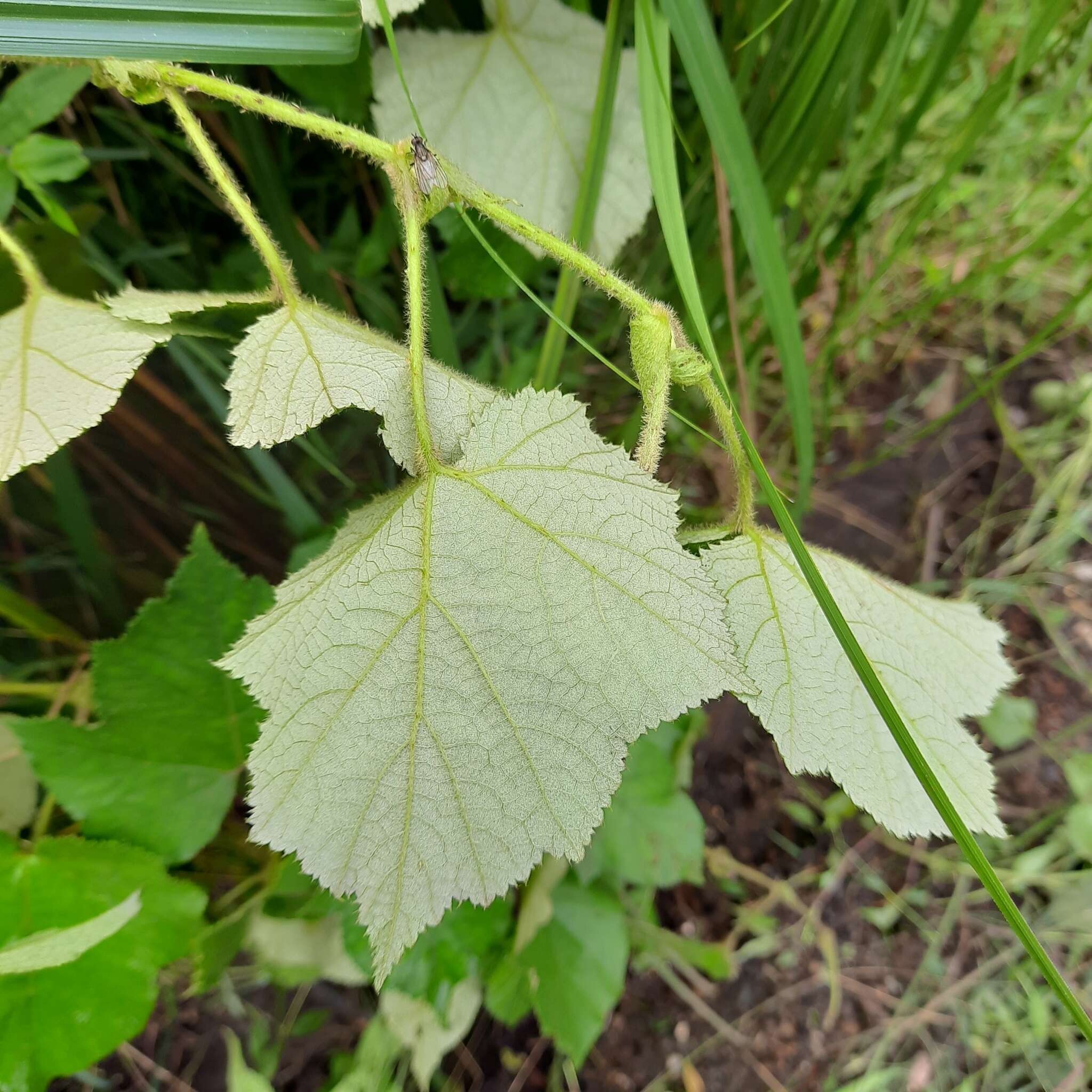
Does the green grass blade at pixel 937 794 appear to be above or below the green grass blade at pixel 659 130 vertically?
below

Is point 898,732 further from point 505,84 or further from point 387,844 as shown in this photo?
point 505,84

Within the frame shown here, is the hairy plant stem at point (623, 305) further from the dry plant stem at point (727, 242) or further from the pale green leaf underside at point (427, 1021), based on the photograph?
the pale green leaf underside at point (427, 1021)

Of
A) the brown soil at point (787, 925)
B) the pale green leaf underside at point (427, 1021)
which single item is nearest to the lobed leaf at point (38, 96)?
the pale green leaf underside at point (427, 1021)

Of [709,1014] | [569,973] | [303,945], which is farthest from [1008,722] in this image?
[303,945]

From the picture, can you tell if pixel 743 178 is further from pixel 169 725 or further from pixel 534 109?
pixel 169 725

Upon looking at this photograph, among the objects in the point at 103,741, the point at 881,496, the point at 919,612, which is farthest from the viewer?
the point at 881,496

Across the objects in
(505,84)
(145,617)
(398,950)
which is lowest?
(145,617)

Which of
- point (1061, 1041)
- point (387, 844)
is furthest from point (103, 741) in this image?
point (1061, 1041)
